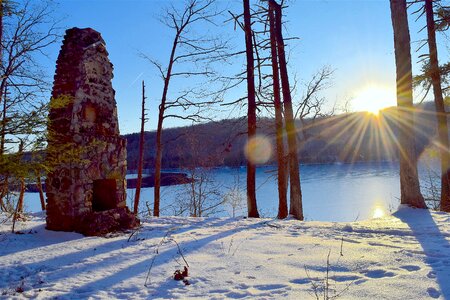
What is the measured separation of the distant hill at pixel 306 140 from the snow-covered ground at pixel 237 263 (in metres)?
4.27

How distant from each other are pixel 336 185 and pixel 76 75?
28487 millimetres

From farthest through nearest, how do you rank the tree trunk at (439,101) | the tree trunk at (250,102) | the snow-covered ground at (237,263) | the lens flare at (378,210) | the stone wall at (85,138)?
the lens flare at (378,210) < the tree trunk at (439,101) < the tree trunk at (250,102) < the stone wall at (85,138) < the snow-covered ground at (237,263)

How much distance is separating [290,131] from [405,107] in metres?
2.91

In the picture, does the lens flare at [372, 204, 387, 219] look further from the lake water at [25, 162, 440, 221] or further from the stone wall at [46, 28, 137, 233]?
the stone wall at [46, 28, 137, 233]

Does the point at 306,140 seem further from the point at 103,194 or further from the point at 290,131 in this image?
the point at 103,194

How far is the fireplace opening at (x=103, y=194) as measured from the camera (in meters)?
7.34

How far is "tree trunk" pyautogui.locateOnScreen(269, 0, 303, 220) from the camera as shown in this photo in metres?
9.30

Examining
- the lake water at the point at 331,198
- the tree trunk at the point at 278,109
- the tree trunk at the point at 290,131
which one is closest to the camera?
the tree trunk at the point at 290,131

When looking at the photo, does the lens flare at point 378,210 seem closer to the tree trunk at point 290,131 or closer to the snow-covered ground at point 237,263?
the tree trunk at point 290,131

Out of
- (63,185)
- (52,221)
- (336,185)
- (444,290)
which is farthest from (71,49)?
(336,185)

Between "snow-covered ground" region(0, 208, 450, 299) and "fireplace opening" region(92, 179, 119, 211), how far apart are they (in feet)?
4.37

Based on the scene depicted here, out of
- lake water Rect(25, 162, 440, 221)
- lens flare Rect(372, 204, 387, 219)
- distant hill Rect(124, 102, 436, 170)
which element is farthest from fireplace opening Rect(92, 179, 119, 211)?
lens flare Rect(372, 204, 387, 219)

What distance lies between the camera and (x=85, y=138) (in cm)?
651

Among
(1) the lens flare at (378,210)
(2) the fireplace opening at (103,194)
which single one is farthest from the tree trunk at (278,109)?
(1) the lens flare at (378,210)
